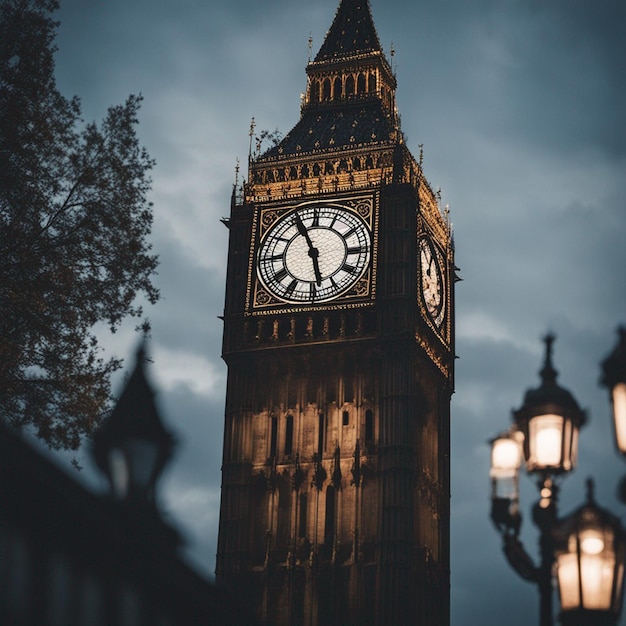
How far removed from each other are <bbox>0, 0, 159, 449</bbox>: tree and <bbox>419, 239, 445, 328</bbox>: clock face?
3799cm

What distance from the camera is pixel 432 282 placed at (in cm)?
6794

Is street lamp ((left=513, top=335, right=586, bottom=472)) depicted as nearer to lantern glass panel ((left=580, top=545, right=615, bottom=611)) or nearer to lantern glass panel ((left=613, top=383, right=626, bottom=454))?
lantern glass panel ((left=580, top=545, right=615, bottom=611))

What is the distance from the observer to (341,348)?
212 feet

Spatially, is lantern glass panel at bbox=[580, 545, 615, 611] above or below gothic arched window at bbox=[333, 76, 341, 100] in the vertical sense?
below

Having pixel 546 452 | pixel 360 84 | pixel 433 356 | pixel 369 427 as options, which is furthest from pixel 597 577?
pixel 360 84

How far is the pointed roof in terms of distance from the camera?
7525 cm

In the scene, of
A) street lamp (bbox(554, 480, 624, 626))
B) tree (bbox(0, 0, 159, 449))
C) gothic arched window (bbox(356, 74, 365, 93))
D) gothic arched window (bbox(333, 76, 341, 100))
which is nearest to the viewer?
street lamp (bbox(554, 480, 624, 626))

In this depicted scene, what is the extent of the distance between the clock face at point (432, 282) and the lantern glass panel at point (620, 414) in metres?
50.9

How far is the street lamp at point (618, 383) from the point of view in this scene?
49.6 ft

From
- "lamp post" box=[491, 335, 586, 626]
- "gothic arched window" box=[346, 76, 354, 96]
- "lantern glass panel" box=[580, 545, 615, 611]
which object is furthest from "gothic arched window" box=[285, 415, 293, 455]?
"lantern glass panel" box=[580, 545, 615, 611]

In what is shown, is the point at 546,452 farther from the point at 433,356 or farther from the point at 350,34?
the point at 350,34

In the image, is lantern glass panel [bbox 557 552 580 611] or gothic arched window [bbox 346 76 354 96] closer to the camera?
lantern glass panel [bbox 557 552 580 611]

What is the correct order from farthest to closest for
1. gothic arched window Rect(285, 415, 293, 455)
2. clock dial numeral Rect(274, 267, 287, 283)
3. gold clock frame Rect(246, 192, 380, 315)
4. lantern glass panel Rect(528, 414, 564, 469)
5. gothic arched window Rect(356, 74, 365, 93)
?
gothic arched window Rect(356, 74, 365, 93)
clock dial numeral Rect(274, 267, 287, 283)
gold clock frame Rect(246, 192, 380, 315)
gothic arched window Rect(285, 415, 293, 455)
lantern glass panel Rect(528, 414, 564, 469)

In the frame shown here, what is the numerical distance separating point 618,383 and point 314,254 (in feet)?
166
